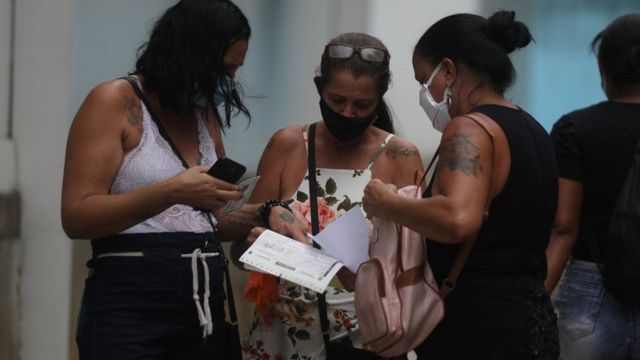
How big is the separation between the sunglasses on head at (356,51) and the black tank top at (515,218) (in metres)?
0.77

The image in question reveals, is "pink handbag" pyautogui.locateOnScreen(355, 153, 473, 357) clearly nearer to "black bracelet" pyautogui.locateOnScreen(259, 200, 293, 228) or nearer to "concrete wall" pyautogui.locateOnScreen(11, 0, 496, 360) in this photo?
"black bracelet" pyautogui.locateOnScreen(259, 200, 293, 228)

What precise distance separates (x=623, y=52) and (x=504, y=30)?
0.84m

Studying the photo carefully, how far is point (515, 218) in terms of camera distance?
8.91 feet

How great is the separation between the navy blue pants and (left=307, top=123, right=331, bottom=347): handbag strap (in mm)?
483

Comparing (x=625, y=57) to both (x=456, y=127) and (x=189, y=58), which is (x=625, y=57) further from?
(x=189, y=58)

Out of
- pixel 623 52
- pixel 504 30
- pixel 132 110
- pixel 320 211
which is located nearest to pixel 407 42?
pixel 623 52

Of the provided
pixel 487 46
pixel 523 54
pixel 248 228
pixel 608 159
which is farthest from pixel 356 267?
pixel 523 54

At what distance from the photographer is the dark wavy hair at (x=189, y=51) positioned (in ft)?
9.87

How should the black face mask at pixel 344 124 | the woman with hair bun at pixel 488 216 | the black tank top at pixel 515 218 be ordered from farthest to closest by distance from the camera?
the black face mask at pixel 344 124
the black tank top at pixel 515 218
the woman with hair bun at pixel 488 216

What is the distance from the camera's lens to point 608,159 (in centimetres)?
343

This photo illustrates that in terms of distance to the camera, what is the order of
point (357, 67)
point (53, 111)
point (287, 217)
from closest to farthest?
point (287, 217), point (357, 67), point (53, 111)

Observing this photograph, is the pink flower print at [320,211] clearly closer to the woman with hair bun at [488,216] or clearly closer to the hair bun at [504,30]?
the woman with hair bun at [488,216]

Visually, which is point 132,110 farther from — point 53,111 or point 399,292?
point 53,111

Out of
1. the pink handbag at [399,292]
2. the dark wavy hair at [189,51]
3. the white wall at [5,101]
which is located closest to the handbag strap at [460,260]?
the pink handbag at [399,292]
